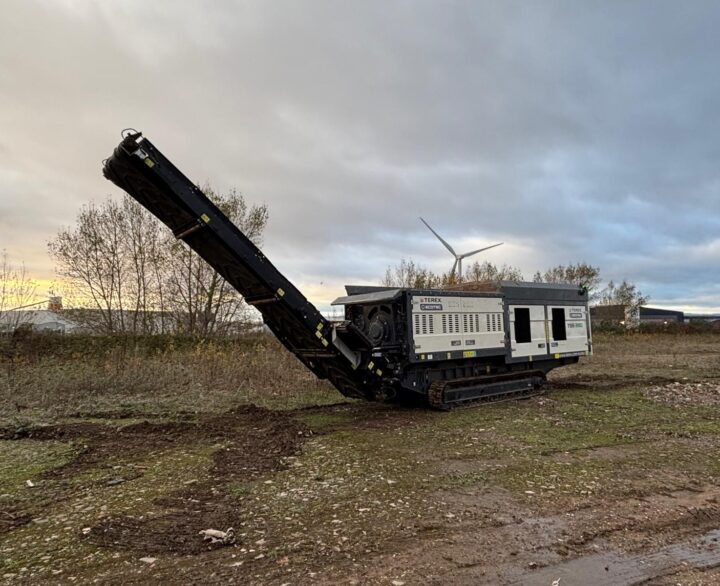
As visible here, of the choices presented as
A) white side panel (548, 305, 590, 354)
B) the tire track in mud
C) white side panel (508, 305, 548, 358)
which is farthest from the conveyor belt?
white side panel (548, 305, 590, 354)

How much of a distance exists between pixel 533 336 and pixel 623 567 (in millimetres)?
9329

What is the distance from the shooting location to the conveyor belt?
24.2 ft

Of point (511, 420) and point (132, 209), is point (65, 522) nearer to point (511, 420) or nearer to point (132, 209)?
point (511, 420)

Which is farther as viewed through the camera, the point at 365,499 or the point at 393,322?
the point at 393,322

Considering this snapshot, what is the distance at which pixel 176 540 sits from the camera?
4.42 metres

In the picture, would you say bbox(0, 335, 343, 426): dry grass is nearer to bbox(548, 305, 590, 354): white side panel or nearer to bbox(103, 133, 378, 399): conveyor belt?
bbox(103, 133, 378, 399): conveyor belt

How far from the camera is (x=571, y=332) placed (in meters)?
14.1

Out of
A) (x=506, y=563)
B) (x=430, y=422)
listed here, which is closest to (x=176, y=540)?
(x=506, y=563)

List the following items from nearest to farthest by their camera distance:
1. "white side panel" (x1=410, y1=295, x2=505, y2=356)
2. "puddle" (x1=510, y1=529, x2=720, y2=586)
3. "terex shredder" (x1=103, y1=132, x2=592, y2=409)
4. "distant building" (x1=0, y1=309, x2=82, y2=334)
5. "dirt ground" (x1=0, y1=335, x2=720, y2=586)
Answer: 1. "puddle" (x1=510, y1=529, x2=720, y2=586)
2. "dirt ground" (x1=0, y1=335, x2=720, y2=586)
3. "terex shredder" (x1=103, y1=132, x2=592, y2=409)
4. "white side panel" (x1=410, y1=295, x2=505, y2=356)
5. "distant building" (x1=0, y1=309, x2=82, y2=334)

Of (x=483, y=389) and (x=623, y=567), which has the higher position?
(x=483, y=389)

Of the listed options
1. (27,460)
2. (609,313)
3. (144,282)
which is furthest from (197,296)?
(609,313)

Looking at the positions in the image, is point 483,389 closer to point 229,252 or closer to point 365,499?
point 229,252

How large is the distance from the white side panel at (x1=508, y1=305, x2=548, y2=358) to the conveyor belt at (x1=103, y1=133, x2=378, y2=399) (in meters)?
3.95

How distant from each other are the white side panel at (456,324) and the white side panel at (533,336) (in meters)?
0.47
